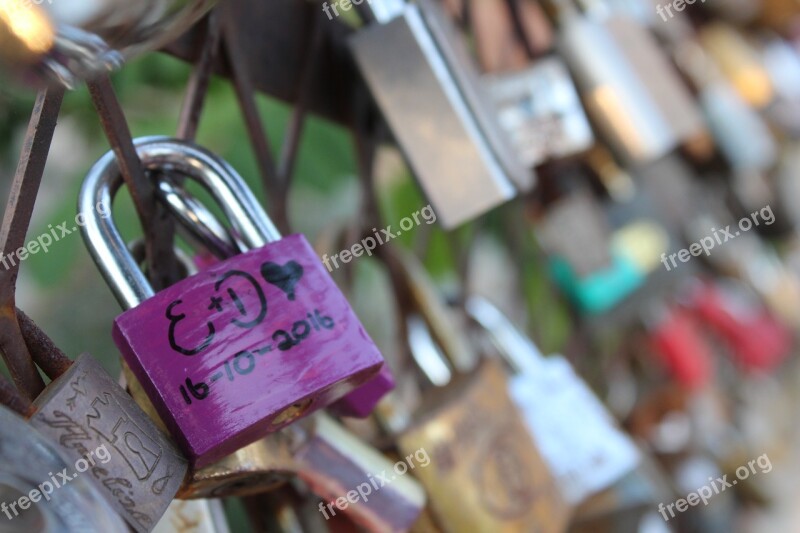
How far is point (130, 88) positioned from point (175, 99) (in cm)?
13

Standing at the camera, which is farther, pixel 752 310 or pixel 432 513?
pixel 752 310

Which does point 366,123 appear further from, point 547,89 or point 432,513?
point 432,513

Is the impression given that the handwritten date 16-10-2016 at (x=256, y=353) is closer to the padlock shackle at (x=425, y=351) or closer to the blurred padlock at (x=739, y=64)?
the padlock shackle at (x=425, y=351)

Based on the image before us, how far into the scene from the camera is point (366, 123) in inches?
31.0

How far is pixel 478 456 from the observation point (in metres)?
0.62

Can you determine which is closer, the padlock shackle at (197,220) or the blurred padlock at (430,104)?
the padlock shackle at (197,220)

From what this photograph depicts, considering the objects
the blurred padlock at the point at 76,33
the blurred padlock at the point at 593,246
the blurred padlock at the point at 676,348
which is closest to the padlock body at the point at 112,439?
the blurred padlock at the point at 76,33

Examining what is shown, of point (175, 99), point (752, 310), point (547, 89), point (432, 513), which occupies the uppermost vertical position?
point (175, 99)

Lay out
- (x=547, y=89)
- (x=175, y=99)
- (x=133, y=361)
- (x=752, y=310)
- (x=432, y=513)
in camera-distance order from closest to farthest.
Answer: (x=133, y=361) < (x=432, y=513) < (x=547, y=89) < (x=175, y=99) < (x=752, y=310)

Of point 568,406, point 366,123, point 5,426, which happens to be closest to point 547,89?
point 366,123

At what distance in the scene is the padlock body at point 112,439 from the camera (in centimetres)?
32

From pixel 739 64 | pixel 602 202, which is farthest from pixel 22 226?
pixel 739 64

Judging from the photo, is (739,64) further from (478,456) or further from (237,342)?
(237,342)

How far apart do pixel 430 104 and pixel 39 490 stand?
46 cm
